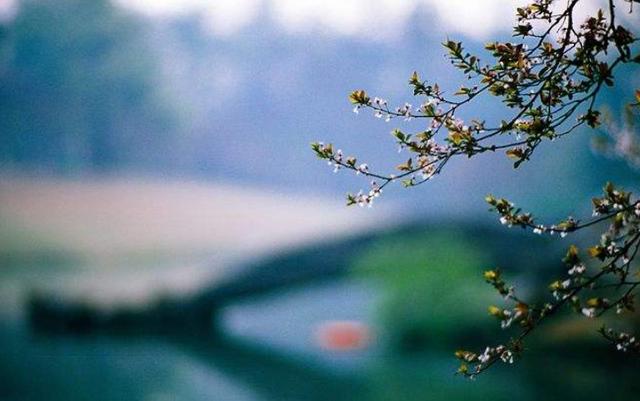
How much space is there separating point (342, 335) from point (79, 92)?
1.84 metres

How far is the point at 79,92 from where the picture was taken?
4.15 m

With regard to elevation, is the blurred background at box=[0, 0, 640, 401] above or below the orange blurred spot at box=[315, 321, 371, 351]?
above

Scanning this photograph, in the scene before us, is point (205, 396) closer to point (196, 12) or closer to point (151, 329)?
point (151, 329)

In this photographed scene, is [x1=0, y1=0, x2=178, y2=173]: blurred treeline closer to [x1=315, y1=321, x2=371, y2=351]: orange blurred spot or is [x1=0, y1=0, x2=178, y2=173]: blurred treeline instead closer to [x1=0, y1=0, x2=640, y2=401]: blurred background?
[x1=0, y1=0, x2=640, y2=401]: blurred background

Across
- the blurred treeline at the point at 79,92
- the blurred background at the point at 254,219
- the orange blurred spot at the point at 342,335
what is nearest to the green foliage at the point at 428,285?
the blurred background at the point at 254,219

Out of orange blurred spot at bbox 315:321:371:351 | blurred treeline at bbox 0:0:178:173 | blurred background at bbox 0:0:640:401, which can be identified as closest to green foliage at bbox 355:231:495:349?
blurred background at bbox 0:0:640:401

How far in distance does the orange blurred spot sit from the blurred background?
0.04 ft

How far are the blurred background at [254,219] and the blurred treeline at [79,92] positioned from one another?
0.03ft

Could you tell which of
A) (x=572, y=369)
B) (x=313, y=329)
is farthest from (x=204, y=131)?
(x=572, y=369)

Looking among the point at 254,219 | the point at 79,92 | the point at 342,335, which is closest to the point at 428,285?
the point at 342,335

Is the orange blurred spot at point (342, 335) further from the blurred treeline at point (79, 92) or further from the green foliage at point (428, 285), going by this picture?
the blurred treeline at point (79, 92)

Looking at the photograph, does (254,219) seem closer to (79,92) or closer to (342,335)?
(342,335)

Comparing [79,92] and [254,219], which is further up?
[79,92]

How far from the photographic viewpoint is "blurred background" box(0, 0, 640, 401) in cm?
412
